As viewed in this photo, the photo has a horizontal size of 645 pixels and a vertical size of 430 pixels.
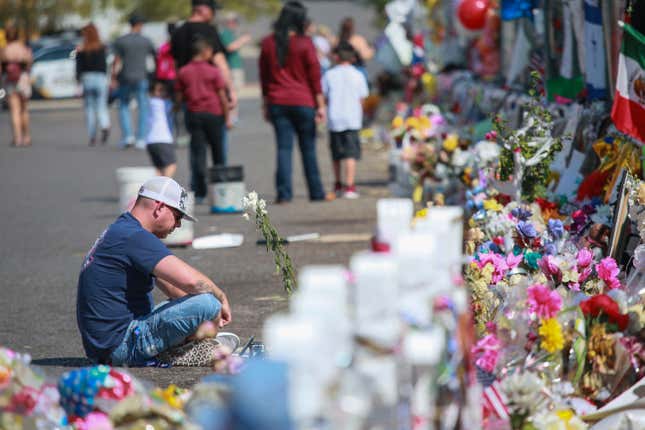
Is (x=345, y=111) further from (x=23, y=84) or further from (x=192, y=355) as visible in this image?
(x=23, y=84)

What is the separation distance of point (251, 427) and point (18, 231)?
9.15 meters

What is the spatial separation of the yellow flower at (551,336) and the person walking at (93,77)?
17172 millimetres

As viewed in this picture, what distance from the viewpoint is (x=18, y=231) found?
1202 centimetres

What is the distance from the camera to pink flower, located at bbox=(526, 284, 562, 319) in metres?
4.96

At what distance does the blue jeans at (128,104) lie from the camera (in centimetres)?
2041

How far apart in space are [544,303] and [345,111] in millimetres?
8748

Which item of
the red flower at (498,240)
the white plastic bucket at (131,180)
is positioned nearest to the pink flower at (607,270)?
the red flower at (498,240)

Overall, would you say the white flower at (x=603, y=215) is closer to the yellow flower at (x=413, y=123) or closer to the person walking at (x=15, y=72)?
the yellow flower at (x=413, y=123)

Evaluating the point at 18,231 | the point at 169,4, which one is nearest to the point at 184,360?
the point at 18,231

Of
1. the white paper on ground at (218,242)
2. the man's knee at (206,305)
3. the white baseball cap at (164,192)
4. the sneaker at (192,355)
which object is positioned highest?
the white baseball cap at (164,192)

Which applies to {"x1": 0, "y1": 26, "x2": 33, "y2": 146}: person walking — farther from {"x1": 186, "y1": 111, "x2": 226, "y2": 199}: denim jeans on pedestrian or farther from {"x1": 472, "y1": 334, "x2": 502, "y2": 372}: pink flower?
{"x1": 472, "y1": 334, "x2": 502, "y2": 372}: pink flower

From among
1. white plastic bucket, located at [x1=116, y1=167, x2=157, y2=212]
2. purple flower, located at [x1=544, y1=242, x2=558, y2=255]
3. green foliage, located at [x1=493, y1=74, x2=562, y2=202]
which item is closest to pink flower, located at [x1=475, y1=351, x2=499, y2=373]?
purple flower, located at [x1=544, y1=242, x2=558, y2=255]

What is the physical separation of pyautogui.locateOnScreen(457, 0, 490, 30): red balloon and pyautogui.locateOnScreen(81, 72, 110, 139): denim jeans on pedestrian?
782cm

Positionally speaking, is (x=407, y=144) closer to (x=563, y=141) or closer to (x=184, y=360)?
(x=563, y=141)
